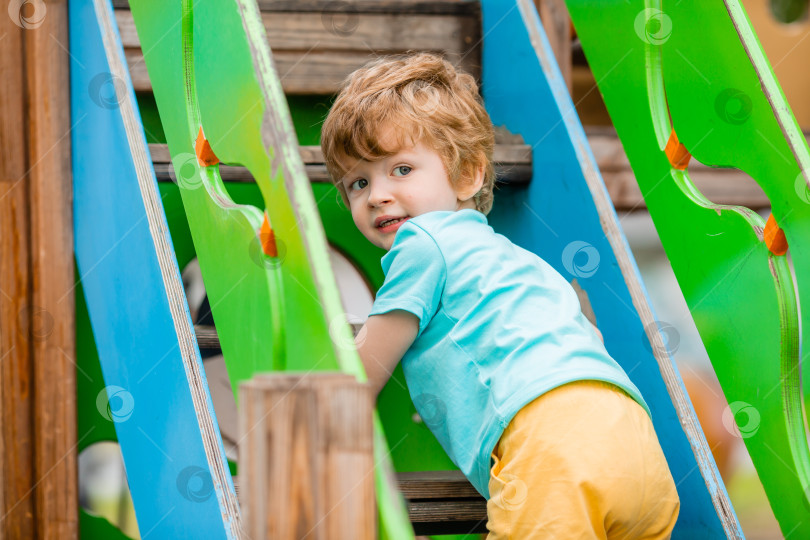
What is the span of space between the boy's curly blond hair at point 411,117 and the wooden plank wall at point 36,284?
2.51 feet

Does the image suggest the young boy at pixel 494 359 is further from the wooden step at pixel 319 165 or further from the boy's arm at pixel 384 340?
the wooden step at pixel 319 165

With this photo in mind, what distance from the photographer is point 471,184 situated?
169cm

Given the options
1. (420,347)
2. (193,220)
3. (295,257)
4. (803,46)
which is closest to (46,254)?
(193,220)

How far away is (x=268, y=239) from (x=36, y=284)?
43.5 inches

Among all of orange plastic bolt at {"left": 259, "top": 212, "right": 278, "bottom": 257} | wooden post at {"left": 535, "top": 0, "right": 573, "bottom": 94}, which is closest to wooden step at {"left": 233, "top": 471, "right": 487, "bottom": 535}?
orange plastic bolt at {"left": 259, "top": 212, "right": 278, "bottom": 257}

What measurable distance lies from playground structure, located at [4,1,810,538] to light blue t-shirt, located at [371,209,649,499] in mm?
284

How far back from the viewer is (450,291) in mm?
1376

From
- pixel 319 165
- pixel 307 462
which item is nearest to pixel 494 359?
pixel 307 462

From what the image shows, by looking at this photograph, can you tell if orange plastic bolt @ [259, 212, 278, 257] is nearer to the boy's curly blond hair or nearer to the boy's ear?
the boy's curly blond hair

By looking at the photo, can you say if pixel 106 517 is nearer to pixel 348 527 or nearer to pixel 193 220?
pixel 193 220

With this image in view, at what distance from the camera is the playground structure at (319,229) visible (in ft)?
3.84

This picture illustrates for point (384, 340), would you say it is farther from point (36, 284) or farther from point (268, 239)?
point (36, 284)

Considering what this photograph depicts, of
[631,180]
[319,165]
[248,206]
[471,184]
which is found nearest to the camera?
[248,206]

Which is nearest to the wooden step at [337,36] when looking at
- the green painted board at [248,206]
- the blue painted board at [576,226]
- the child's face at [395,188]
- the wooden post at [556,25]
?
the blue painted board at [576,226]
